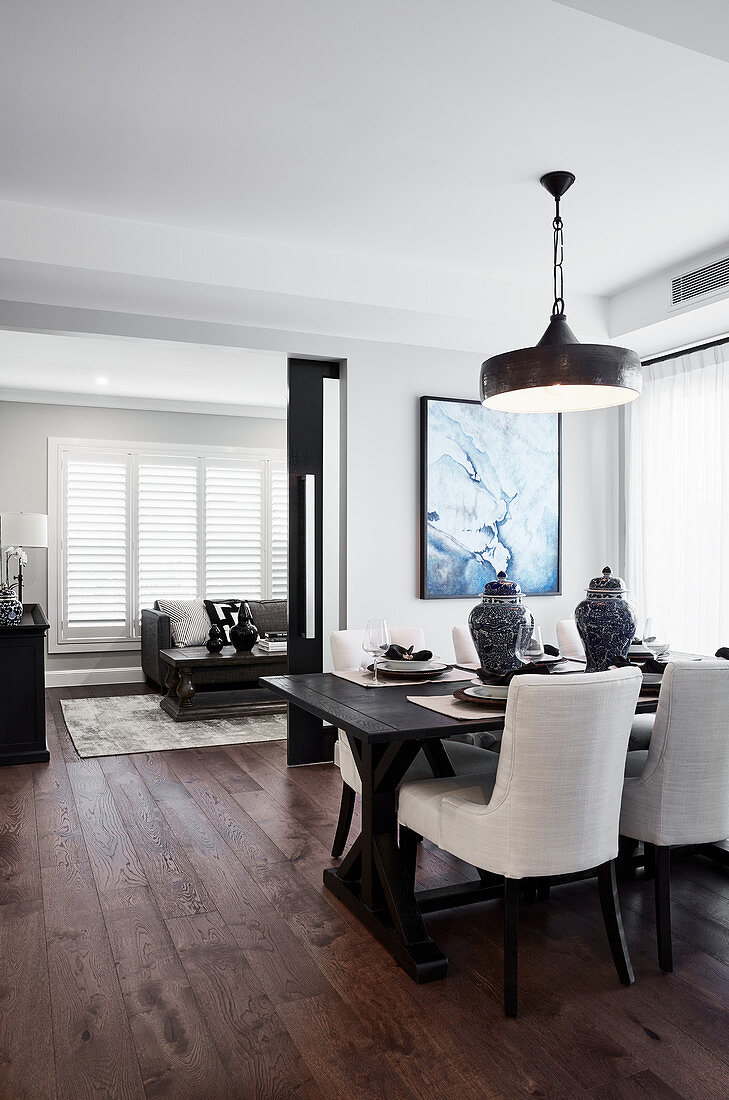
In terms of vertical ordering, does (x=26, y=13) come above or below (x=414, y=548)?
above

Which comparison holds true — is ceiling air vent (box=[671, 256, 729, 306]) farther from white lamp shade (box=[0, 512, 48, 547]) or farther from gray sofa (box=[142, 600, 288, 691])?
white lamp shade (box=[0, 512, 48, 547])

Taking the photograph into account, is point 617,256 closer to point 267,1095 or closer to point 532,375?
point 532,375

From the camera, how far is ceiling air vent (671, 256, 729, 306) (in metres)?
4.34

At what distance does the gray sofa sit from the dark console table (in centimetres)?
204

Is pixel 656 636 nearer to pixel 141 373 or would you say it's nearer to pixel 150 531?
pixel 141 373

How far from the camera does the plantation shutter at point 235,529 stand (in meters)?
8.41

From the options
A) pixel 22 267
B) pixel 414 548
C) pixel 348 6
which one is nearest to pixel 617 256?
pixel 414 548

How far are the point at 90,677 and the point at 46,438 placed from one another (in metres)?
2.30

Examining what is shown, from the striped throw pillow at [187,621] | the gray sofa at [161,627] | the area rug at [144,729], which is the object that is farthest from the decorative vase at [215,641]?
the area rug at [144,729]

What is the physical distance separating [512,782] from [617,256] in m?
3.33

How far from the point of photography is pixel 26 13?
247 cm

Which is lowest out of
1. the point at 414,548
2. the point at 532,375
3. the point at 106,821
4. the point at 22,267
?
the point at 106,821

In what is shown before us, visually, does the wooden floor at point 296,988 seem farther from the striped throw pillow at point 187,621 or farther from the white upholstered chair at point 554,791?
the striped throw pillow at point 187,621

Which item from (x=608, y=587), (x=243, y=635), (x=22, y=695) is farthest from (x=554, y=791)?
(x=243, y=635)
